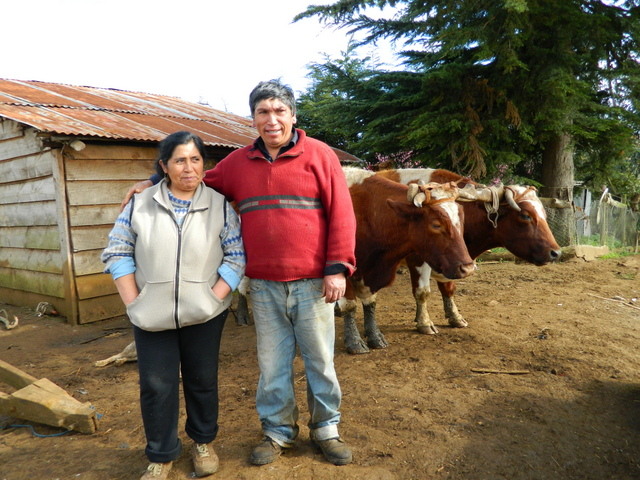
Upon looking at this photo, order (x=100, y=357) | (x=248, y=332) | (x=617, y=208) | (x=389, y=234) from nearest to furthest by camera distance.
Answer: (x=389, y=234)
(x=100, y=357)
(x=248, y=332)
(x=617, y=208)

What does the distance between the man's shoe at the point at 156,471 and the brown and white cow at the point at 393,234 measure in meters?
2.48

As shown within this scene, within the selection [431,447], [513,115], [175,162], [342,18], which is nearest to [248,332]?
[431,447]

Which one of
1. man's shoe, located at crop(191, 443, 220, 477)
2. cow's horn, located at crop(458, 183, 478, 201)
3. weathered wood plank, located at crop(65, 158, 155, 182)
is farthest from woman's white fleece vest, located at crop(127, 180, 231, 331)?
weathered wood plank, located at crop(65, 158, 155, 182)

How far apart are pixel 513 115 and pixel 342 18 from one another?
392 centimetres

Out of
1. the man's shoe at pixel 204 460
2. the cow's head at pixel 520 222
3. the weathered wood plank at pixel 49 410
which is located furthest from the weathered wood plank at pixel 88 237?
the cow's head at pixel 520 222

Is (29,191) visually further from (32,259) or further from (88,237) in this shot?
(88,237)

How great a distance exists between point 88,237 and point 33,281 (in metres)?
1.52

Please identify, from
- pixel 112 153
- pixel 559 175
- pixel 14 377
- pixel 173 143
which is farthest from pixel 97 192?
pixel 559 175

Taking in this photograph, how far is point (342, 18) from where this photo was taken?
361 inches

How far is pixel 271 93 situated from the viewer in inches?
102

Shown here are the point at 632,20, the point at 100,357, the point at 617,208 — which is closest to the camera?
the point at 100,357

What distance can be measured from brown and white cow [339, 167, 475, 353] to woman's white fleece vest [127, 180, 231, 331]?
2.28 metres

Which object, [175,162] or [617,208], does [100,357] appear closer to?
[175,162]

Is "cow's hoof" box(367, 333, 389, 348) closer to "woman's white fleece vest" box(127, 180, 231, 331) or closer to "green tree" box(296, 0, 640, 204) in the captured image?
"woman's white fleece vest" box(127, 180, 231, 331)
